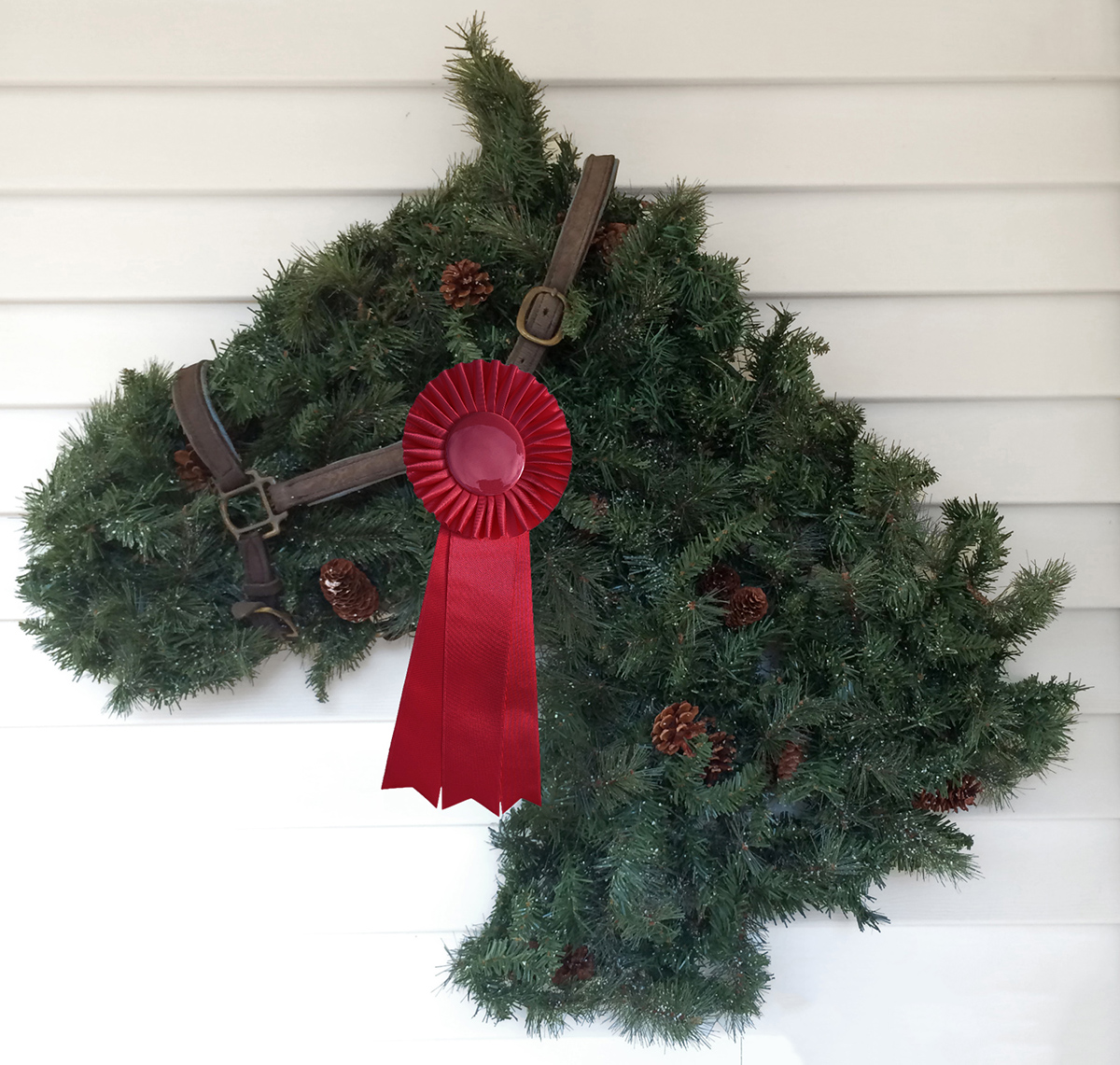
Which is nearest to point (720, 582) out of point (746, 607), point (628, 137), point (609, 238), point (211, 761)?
point (746, 607)

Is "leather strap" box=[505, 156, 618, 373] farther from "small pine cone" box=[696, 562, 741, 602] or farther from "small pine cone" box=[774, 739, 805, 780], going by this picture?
"small pine cone" box=[774, 739, 805, 780]

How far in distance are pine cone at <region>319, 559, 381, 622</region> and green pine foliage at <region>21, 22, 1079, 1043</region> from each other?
0.02m

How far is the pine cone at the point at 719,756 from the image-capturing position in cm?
79

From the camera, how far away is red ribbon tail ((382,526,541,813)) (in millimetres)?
700

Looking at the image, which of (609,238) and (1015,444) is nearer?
(609,238)

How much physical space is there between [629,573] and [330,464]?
0.31 m

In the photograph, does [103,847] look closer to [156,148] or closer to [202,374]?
[202,374]

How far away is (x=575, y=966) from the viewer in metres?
0.81

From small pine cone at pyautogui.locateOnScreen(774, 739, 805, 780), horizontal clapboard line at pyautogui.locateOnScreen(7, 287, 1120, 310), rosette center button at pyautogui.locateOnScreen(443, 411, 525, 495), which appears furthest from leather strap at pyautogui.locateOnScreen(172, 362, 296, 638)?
small pine cone at pyautogui.locateOnScreen(774, 739, 805, 780)

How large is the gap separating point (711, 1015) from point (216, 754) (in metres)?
0.60

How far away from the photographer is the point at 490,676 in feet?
2.35

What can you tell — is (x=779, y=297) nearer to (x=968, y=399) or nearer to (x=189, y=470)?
(x=968, y=399)

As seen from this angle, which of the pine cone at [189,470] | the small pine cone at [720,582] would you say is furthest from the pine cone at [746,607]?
the pine cone at [189,470]

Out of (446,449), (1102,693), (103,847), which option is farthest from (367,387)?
(1102,693)
